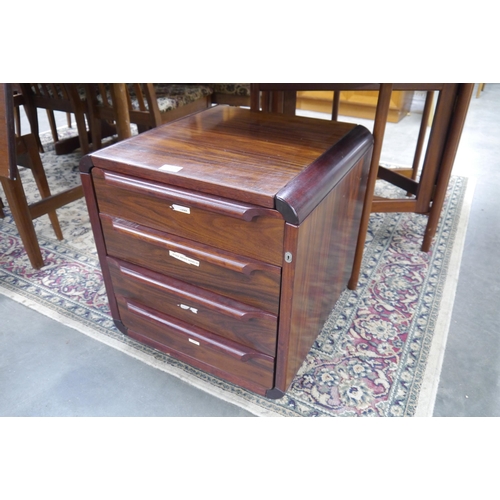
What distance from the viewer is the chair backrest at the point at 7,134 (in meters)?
1.18

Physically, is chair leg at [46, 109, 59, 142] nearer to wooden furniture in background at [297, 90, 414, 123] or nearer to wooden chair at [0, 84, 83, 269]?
wooden chair at [0, 84, 83, 269]

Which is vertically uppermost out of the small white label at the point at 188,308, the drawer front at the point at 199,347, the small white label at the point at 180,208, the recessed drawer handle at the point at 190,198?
the recessed drawer handle at the point at 190,198

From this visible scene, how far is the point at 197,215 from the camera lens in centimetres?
81

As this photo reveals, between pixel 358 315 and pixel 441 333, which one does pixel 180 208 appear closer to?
pixel 358 315

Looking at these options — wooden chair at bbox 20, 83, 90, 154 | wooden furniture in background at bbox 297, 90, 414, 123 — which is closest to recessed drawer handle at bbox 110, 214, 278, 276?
wooden chair at bbox 20, 83, 90, 154

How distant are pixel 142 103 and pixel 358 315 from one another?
128 centimetres

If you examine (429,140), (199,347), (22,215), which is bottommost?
(199,347)

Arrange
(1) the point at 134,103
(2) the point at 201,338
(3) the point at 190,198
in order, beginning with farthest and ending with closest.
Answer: (1) the point at 134,103 < (2) the point at 201,338 < (3) the point at 190,198

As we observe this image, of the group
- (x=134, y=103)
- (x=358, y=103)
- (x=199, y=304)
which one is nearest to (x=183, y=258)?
(x=199, y=304)

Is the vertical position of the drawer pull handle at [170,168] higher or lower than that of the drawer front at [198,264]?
higher

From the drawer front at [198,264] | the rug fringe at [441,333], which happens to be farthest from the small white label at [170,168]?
the rug fringe at [441,333]

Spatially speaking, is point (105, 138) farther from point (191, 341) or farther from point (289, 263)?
point (289, 263)

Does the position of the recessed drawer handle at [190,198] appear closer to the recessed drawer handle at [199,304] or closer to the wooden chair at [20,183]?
the recessed drawer handle at [199,304]

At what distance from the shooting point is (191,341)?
1.03 metres
